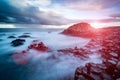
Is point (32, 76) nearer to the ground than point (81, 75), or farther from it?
nearer to the ground

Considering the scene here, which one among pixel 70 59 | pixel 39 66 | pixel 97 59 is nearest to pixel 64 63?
pixel 70 59

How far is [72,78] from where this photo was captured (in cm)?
1700

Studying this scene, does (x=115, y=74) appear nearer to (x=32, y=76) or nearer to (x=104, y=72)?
(x=104, y=72)

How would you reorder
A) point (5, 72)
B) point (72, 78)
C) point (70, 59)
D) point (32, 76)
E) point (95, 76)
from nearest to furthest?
1. point (95, 76)
2. point (72, 78)
3. point (32, 76)
4. point (5, 72)
5. point (70, 59)

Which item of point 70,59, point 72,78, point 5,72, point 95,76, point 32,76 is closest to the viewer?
point 95,76

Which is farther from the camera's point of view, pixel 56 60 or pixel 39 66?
pixel 56 60

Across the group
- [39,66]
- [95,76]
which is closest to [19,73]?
[39,66]

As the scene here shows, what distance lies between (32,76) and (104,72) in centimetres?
→ 1094

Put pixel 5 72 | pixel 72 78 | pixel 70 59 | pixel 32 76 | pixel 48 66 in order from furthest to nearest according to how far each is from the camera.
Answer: pixel 70 59
pixel 48 66
pixel 5 72
pixel 32 76
pixel 72 78

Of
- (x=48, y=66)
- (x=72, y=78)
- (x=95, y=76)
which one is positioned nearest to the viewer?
(x=95, y=76)

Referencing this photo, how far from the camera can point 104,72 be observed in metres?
14.6

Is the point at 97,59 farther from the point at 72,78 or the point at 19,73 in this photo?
the point at 19,73

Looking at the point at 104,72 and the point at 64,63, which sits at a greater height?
the point at 104,72

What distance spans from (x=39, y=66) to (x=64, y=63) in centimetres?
498
